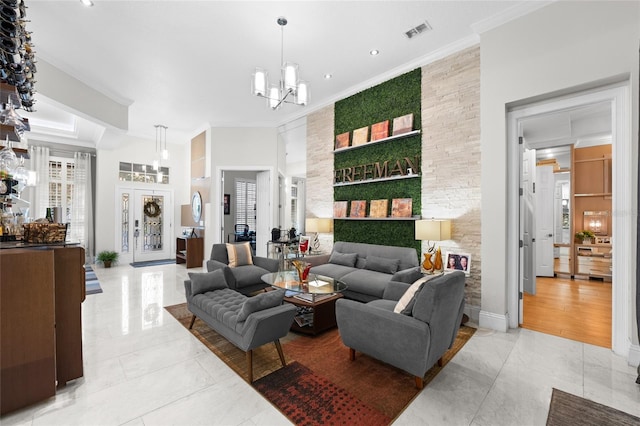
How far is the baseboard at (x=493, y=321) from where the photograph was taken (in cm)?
338

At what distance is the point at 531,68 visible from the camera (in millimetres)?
3201

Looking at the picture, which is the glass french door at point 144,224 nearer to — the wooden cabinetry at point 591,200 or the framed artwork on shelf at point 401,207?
the framed artwork on shelf at point 401,207

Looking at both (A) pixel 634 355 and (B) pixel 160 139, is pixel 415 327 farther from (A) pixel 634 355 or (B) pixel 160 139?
(B) pixel 160 139

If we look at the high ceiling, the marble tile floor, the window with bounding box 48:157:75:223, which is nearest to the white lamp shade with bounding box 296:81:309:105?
the high ceiling

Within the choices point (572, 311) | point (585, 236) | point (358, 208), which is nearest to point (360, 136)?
point (358, 208)

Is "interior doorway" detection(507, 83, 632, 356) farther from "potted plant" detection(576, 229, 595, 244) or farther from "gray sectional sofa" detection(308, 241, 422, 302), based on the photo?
"potted plant" detection(576, 229, 595, 244)

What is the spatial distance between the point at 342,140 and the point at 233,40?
7.99 ft

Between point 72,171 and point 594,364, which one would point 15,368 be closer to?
point 594,364

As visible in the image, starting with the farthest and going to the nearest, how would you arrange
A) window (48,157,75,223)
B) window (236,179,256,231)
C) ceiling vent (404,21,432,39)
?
window (236,179,256,231), window (48,157,75,223), ceiling vent (404,21,432,39)

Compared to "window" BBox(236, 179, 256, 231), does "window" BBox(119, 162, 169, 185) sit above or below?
above

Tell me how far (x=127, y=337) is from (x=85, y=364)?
0.58 m

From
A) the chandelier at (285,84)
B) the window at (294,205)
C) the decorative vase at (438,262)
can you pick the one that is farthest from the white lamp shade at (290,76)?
the window at (294,205)

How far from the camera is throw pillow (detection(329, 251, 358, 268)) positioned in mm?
4750

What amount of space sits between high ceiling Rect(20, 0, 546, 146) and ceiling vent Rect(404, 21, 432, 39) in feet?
0.19
